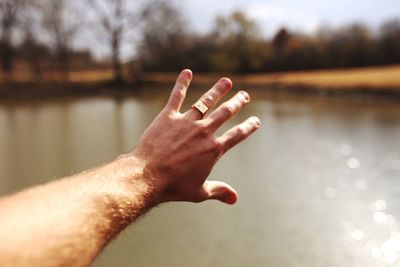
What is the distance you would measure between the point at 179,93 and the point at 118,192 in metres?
0.43

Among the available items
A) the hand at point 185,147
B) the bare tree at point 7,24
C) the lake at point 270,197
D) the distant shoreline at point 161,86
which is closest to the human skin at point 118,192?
the hand at point 185,147

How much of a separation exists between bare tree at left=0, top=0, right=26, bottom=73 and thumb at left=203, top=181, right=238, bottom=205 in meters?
23.9

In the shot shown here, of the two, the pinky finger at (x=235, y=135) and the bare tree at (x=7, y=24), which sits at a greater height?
the pinky finger at (x=235, y=135)

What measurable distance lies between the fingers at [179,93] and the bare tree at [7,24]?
23.7m

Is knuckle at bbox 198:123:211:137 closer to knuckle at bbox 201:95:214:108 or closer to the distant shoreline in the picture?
knuckle at bbox 201:95:214:108

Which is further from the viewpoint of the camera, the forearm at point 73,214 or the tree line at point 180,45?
the tree line at point 180,45

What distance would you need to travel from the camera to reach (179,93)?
1396 mm

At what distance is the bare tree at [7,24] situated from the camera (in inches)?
890

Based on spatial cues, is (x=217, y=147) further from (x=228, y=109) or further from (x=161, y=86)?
(x=161, y=86)

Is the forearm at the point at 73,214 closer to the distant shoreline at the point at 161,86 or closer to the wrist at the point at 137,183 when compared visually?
the wrist at the point at 137,183

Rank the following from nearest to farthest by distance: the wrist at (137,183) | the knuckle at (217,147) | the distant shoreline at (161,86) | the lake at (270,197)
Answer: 1. the wrist at (137,183)
2. the knuckle at (217,147)
3. the lake at (270,197)
4. the distant shoreline at (161,86)

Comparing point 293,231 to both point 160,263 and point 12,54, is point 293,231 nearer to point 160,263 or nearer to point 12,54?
point 160,263

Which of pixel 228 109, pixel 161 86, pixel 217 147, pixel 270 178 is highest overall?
pixel 228 109

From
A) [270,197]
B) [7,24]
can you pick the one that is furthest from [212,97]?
[7,24]
